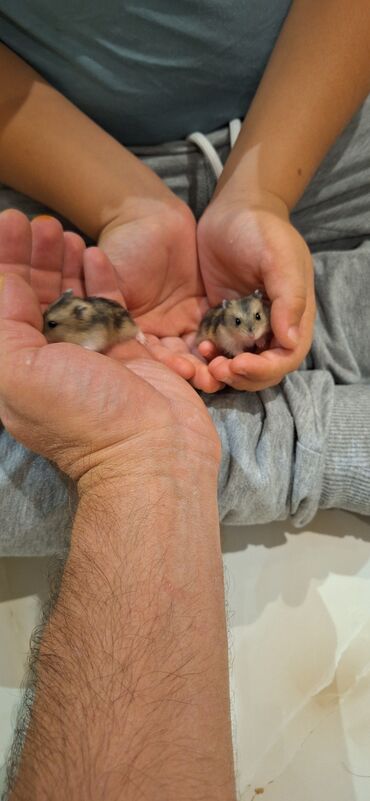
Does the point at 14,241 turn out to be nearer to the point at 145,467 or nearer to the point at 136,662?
the point at 145,467

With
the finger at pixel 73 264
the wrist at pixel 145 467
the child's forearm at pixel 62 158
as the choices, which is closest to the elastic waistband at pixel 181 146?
the child's forearm at pixel 62 158

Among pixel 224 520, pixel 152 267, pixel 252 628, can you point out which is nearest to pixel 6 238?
pixel 152 267

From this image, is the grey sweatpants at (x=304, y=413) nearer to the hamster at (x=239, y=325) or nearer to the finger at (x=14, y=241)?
the hamster at (x=239, y=325)

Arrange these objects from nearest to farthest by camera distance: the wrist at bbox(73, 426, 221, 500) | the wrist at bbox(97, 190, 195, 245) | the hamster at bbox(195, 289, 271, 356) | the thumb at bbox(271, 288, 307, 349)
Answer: the wrist at bbox(73, 426, 221, 500)
the thumb at bbox(271, 288, 307, 349)
the hamster at bbox(195, 289, 271, 356)
the wrist at bbox(97, 190, 195, 245)

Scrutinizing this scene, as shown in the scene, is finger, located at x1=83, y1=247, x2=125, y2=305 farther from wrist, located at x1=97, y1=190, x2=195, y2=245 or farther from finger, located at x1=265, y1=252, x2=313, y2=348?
finger, located at x1=265, y1=252, x2=313, y2=348

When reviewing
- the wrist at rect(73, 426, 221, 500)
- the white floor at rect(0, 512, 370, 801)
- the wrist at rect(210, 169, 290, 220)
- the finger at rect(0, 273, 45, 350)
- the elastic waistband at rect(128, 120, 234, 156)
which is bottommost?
the white floor at rect(0, 512, 370, 801)

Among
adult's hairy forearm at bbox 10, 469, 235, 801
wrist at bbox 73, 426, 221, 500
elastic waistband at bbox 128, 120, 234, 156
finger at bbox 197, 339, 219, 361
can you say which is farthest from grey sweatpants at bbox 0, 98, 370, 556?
adult's hairy forearm at bbox 10, 469, 235, 801

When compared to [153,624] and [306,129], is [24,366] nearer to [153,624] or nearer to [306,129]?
[153,624]
